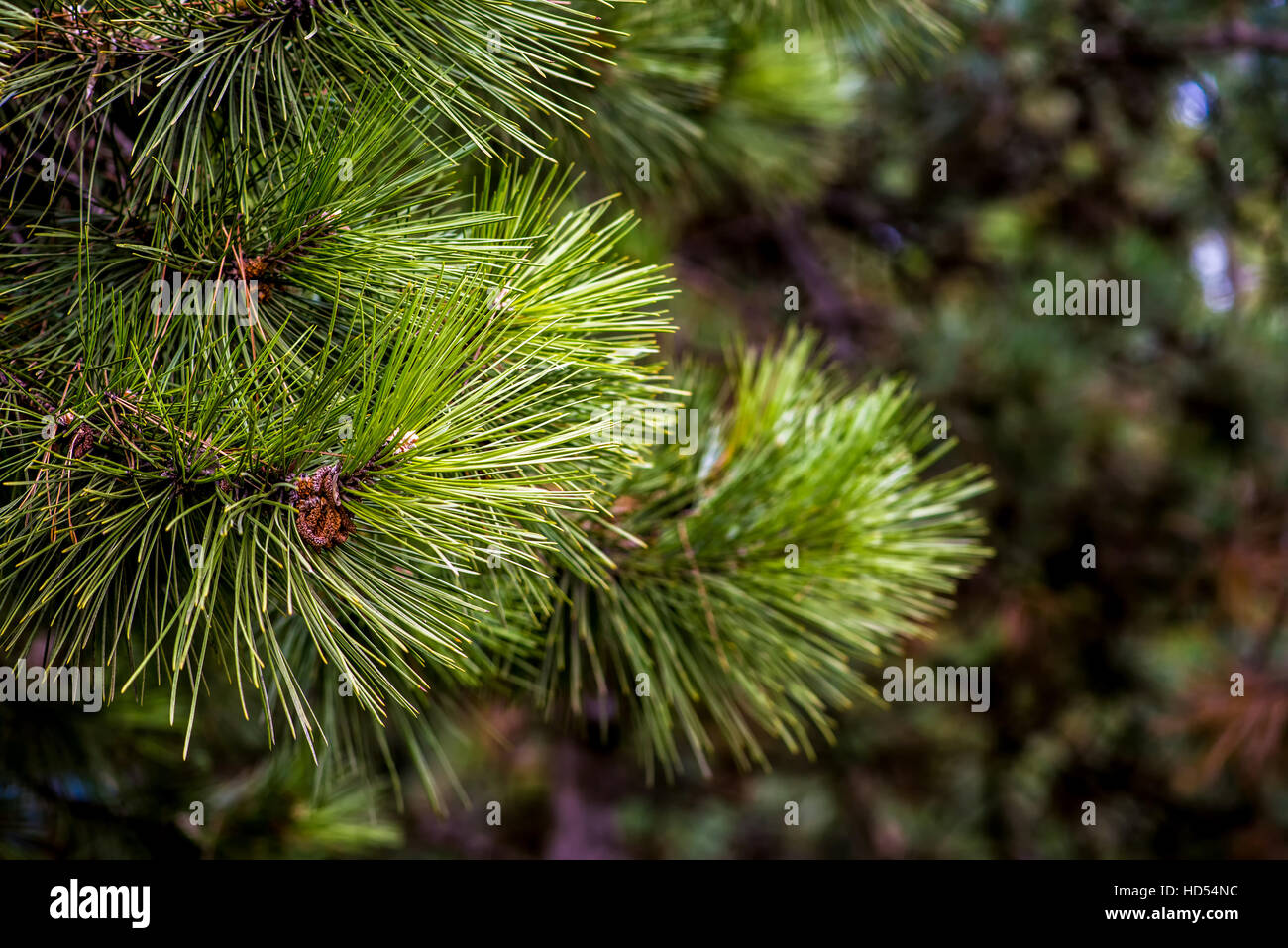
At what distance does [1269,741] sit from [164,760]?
2.02 m

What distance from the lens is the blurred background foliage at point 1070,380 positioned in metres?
1.92

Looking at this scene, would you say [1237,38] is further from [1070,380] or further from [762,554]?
[762,554]

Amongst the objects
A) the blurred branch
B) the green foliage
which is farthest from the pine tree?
the blurred branch

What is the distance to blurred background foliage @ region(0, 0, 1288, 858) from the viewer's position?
1919 millimetres

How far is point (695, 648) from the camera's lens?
2.72 ft

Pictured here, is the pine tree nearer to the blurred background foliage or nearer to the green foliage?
the green foliage

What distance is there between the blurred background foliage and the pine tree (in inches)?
38.6

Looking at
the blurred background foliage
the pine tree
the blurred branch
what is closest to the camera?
the pine tree

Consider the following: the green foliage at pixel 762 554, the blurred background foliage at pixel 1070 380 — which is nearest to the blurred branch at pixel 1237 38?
the blurred background foliage at pixel 1070 380

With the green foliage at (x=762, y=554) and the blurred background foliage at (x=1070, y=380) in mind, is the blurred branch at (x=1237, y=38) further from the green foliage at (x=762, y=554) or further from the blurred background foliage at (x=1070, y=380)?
the green foliage at (x=762, y=554)

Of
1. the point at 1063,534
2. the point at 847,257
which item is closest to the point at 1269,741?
the point at 1063,534

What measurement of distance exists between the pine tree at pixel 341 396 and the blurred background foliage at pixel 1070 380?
980 mm

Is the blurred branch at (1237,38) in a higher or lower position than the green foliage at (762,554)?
higher

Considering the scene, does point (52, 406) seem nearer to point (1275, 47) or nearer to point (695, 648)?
point (695, 648)
